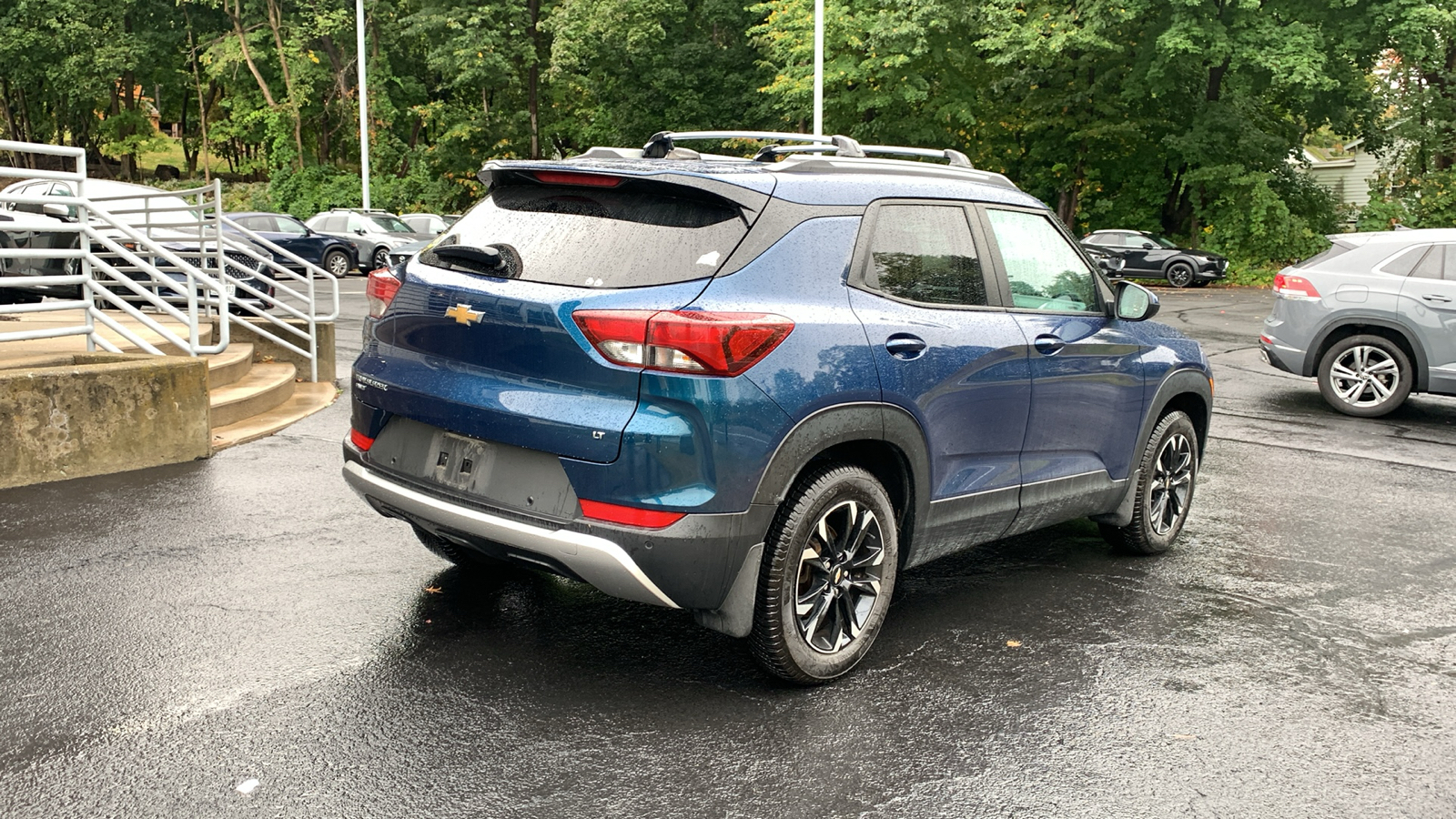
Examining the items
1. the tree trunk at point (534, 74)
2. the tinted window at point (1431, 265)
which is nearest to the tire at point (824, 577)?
the tinted window at point (1431, 265)

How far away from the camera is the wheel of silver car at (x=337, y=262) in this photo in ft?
95.3

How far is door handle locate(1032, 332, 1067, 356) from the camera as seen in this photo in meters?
5.03

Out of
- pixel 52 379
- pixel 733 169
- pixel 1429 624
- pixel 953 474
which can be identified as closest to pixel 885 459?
pixel 953 474

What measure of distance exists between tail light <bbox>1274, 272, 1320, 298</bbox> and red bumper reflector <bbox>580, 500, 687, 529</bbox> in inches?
362

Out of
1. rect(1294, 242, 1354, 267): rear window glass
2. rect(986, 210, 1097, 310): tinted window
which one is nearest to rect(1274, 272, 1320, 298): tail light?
rect(1294, 242, 1354, 267): rear window glass

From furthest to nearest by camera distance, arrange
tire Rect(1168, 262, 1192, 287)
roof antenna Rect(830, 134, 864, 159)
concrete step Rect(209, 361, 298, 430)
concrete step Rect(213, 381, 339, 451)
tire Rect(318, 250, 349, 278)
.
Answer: tire Rect(1168, 262, 1192, 287)
tire Rect(318, 250, 349, 278)
concrete step Rect(209, 361, 298, 430)
concrete step Rect(213, 381, 339, 451)
roof antenna Rect(830, 134, 864, 159)

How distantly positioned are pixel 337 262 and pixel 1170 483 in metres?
26.1

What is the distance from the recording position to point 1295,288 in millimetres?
11352

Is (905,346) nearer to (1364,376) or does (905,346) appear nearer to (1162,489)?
(1162,489)

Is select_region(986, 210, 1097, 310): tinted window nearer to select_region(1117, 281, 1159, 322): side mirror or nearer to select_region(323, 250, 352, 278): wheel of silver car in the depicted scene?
select_region(1117, 281, 1159, 322): side mirror

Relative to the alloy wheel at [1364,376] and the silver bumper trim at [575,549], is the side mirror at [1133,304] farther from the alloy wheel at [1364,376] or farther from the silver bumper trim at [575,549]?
the alloy wheel at [1364,376]

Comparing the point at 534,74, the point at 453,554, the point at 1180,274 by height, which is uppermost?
the point at 534,74

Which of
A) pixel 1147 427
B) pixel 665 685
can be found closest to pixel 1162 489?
pixel 1147 427

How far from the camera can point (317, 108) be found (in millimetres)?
47750
